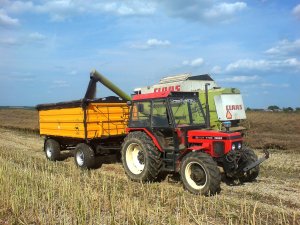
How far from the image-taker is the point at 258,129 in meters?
22.1

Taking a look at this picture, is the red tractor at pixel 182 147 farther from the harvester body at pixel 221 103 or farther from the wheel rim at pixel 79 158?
the harvester body at pixel 221 103

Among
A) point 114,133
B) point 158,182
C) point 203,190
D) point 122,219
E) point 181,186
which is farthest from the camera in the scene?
point 114,133

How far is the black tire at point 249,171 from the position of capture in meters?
8.22

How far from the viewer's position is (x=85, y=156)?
35.4ft

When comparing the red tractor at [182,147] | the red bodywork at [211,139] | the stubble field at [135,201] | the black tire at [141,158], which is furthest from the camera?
the black tire at [141,158]

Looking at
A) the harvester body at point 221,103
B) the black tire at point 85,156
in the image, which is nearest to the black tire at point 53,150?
the black tire at point 85,156

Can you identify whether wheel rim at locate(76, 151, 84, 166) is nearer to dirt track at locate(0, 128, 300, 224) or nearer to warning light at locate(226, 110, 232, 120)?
dirt track at locate(0, 128, 300, 224)

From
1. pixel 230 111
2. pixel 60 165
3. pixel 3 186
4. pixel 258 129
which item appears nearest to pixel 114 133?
pixel 60 165

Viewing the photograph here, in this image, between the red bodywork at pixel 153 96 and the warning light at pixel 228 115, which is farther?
the warning light at pixel 228 115

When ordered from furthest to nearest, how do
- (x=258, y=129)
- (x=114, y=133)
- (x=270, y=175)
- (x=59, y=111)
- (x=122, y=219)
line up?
(x=258, y=129) → (x=59, y=111) → (x=114, y=133) → (x=270, y=175) → (x=122, y=219)

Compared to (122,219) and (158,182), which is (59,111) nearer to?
(158,182)

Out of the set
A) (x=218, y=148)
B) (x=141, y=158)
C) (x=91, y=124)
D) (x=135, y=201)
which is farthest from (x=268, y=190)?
(x=91, y=124)

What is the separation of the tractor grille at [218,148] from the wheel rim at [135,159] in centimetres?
191

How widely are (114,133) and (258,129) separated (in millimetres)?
12995
